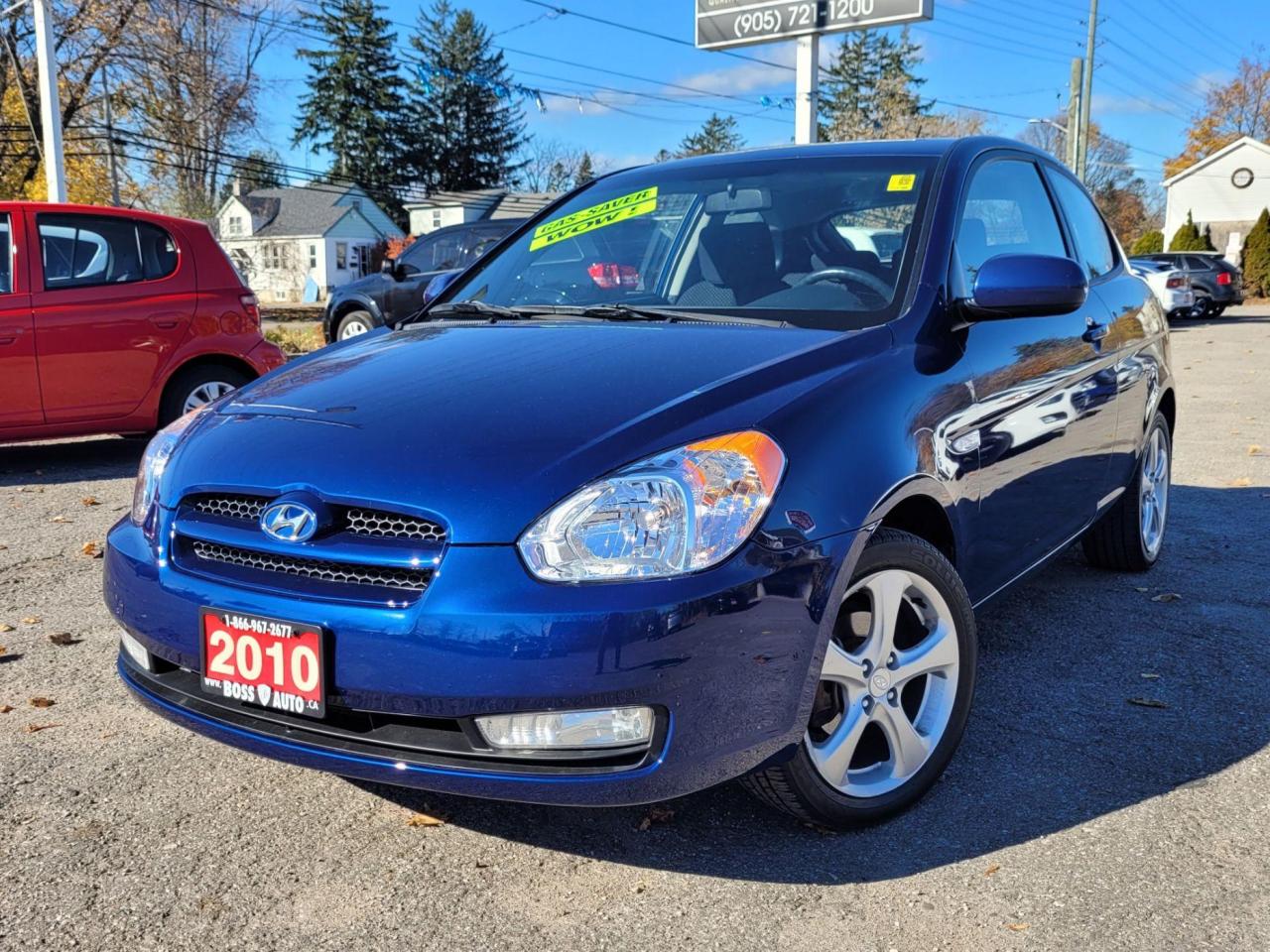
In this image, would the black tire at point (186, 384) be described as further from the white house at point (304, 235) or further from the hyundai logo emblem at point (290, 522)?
the white house at point (304, 235)

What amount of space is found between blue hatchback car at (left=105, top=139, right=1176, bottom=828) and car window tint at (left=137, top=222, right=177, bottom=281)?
4391mm

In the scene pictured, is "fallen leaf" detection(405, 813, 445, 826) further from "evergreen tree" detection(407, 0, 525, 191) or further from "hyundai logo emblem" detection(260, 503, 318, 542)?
"evergreen tree" detection(407, 0, 525, 191)

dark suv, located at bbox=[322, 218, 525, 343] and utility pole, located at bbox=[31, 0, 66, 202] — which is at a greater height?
utility pole, located at bbox=[31, 0, 66, 202]

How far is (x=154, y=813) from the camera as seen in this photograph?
2666mm

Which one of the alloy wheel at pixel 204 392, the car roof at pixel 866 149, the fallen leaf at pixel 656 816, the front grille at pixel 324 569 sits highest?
the car roof at pixel 866 149

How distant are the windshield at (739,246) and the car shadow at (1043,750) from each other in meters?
1.00

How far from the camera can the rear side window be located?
22.3 feet

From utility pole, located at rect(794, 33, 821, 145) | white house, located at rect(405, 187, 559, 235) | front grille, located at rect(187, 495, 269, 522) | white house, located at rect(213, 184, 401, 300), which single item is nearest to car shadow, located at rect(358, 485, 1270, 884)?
front grille, located at rect(187, 495, 269, 522)

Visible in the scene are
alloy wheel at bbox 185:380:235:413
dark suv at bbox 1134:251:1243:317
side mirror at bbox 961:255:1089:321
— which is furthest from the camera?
dark suv at bbox 1134:251:1243:317

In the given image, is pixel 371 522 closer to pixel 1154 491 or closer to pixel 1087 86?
pixel 1154 491

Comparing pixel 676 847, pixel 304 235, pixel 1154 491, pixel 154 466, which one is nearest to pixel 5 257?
pixel 154 466

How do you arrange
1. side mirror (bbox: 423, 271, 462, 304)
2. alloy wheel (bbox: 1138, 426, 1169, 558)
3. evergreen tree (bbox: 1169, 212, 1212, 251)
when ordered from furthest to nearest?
evergreen tree (bbox: 1169, 212, 1212, 251)
alloy wheel (bbox: 1138, 426, 1169, 558)
side mirror (bbox: 423, 271, 462, 304)

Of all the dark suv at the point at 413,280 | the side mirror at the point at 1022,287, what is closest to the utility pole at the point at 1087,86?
the dark suv at the point at 413,280

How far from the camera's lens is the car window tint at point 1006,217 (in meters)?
3.28
